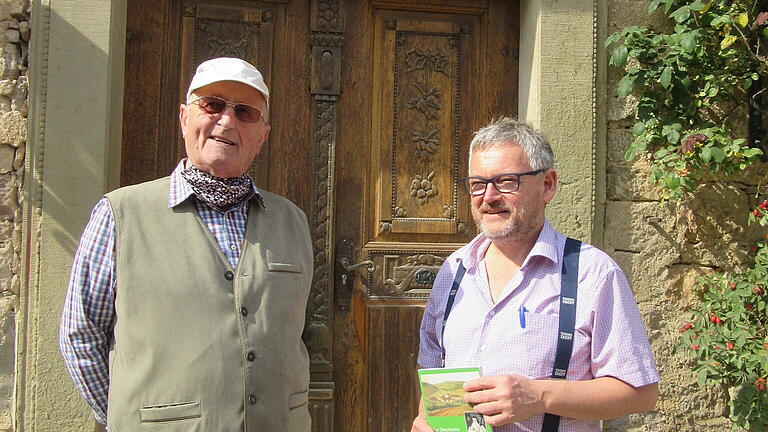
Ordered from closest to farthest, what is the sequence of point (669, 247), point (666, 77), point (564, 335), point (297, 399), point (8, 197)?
point (564, 335) < point (297, 399) < point (8, 197) < point (666, 77) < point (669, 247)

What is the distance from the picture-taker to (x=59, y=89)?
9.27 feet

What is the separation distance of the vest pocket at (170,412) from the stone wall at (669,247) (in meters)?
2.18

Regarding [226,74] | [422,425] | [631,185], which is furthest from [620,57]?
[422,425]

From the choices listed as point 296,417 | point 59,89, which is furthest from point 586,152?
point 59,89

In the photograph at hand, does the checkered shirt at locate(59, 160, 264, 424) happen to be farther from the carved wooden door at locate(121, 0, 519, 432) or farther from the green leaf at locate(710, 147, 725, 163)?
the green leaf at locate(710, 147, 725, 163)

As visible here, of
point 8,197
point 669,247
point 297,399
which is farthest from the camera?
point 669,247

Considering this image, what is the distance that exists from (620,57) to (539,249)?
5.39 ft

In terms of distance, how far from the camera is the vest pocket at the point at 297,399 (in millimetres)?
1905

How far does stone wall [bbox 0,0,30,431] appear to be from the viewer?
2.81 metres

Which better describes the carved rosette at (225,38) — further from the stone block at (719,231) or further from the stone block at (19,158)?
the stone block at (719,231)

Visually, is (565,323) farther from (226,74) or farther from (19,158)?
(19,158)

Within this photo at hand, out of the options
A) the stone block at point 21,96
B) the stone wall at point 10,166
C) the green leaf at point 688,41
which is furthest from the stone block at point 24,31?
the green leaf at point 688,41

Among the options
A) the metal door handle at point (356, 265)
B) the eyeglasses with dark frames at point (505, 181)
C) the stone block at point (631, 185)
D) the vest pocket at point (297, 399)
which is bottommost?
the vest pocket at point (297, 399)

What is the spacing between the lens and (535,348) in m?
1.72
